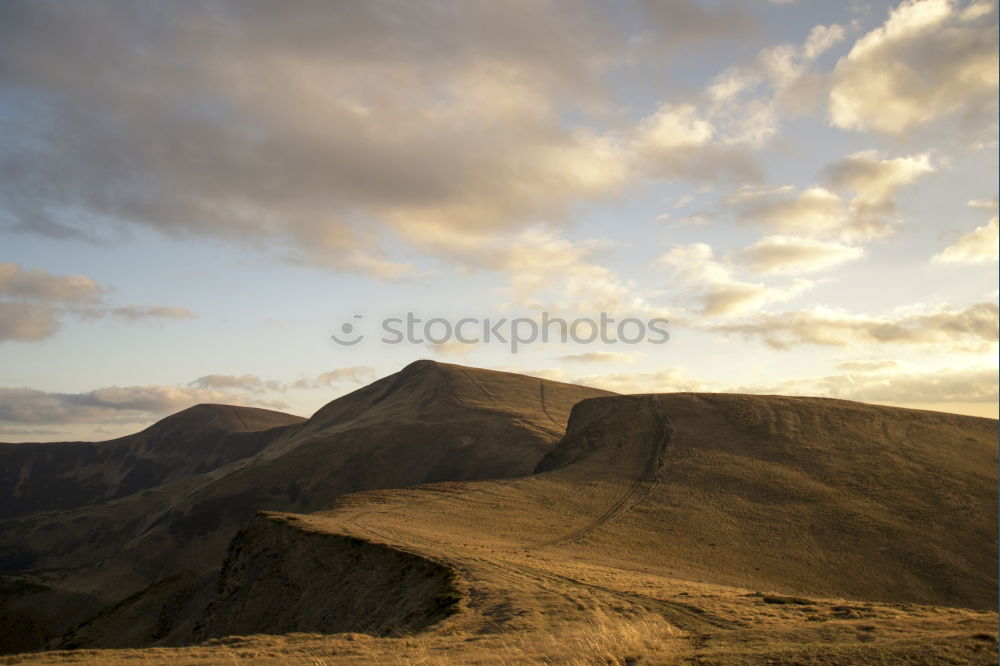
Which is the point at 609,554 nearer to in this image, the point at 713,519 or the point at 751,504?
the point at 713,519

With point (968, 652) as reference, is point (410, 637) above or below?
below

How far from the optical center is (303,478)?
8056 centimetres

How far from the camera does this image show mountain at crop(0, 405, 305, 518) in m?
124

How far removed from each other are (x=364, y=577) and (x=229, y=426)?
427 ft

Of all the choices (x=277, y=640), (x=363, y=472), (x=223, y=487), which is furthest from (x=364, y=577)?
(x=223, y=487)

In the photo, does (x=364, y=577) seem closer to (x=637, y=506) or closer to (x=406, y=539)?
(x=406, y=539)

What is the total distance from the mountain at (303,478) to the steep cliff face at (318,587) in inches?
1364

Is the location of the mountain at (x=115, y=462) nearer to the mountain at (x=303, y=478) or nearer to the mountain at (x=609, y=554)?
the mountain at (x=303, y=478)

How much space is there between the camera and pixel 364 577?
2325cm

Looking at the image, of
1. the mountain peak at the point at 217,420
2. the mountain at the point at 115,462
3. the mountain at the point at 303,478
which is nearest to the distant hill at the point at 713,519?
the mountain at the point at 303,478

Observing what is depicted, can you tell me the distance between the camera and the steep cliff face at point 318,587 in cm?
1981

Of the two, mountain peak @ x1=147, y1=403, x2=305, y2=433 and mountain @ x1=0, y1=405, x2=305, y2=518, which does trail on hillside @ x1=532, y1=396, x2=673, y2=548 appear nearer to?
mountain @ x1=0, y1=405, x2=305, y2=518

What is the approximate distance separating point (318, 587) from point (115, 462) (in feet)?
428

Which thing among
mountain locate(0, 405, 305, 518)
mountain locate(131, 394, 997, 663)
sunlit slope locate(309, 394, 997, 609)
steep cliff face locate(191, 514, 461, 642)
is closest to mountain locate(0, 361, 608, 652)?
sunlit slope locate(309, 394, 997, 609)
